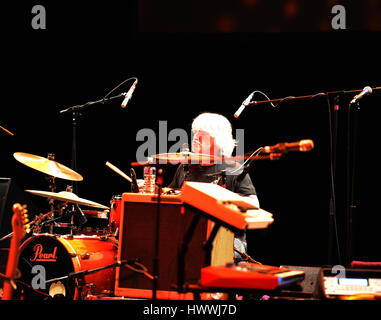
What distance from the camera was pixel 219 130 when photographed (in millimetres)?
4086

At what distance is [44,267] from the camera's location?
3.68 m

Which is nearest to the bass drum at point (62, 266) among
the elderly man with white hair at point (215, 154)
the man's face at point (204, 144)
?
the elderly man with white hair at point (215, 154)

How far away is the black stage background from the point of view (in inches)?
192

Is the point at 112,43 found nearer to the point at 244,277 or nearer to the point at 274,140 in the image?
the point at 274,140

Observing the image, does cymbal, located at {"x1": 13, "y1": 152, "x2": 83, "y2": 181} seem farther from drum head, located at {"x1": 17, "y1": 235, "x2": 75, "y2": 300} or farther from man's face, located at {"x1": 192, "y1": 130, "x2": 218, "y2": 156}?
man's face, located at {"x1": 192, "y1": 130, "x2": 218, "y2": 156}

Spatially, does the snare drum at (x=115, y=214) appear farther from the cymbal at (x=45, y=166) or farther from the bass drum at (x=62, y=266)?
the cymbal at (x=45, y=166)

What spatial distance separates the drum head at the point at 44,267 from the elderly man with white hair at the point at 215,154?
1083 mm

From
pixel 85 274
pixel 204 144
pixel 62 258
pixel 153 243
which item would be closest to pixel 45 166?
pixel 62 258

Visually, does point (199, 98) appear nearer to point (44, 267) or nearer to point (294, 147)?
point (44, 267)

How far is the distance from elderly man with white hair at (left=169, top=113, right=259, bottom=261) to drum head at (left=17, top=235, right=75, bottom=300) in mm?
1083

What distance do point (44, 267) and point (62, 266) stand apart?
0.16 meters

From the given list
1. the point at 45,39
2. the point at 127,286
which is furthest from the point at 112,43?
the point at 127,286

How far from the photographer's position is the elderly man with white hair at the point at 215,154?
12.7 ft
